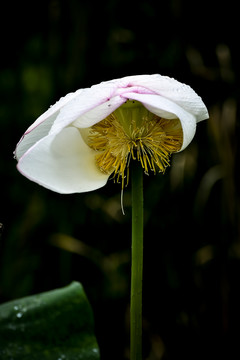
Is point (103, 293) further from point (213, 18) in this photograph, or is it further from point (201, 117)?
point (201, 117)

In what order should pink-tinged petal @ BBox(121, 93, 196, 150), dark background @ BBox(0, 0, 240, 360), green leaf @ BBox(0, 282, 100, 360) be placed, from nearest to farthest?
pink-tinged petal @ BBox(121, 93, 196, 150) < green leaf @ BBox(0, 282, 100, 360) < dark background @ BBox(0, 0, 240, 360)

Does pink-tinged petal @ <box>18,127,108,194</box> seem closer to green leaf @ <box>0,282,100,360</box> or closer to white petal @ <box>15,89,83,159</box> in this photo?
white petal @ <box>15,89,83,159</box>

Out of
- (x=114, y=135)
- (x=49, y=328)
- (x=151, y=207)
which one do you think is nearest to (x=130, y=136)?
(x=114, y=135)

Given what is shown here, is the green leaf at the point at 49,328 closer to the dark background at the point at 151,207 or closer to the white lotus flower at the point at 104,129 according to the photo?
the white lotus flower at the point at 104,129

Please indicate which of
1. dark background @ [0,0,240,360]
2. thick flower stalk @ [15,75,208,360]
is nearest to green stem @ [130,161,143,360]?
thick flower stalk @ [15,75,208,360]

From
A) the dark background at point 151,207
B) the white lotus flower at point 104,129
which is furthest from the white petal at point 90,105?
the dark background at point 151,207

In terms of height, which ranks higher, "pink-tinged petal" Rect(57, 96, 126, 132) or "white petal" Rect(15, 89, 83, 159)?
"pink-tinged petal" Rect(57, 96, 126, 132)
